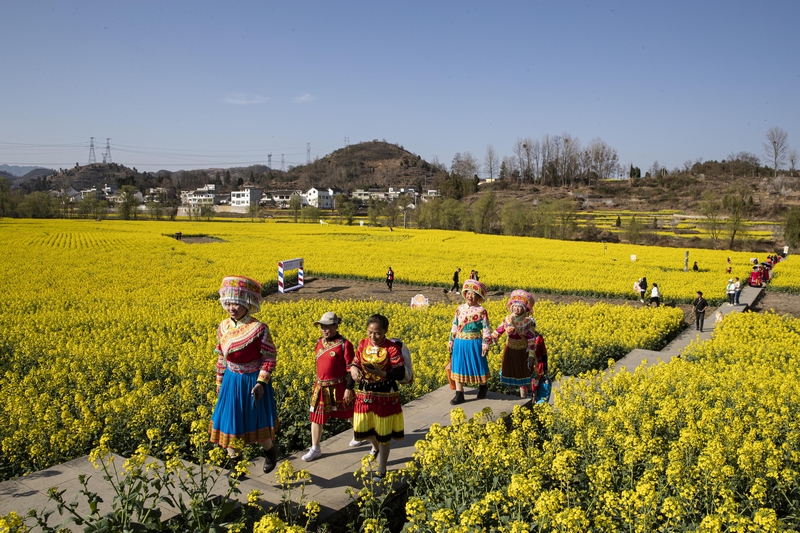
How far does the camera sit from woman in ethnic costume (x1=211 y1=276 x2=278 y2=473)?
5.41 m

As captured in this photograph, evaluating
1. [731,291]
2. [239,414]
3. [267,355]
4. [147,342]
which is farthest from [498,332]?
[731,291]

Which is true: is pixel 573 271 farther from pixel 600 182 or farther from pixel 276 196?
pixel 276 196

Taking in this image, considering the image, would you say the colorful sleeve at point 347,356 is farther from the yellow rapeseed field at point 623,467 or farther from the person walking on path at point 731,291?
the person walking on path at point 731,291

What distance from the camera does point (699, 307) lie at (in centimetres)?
1603

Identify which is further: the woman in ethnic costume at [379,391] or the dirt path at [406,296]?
the dirt path at [406,296]

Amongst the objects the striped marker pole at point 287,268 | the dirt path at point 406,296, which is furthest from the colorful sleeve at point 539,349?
the striped marker pole at point 287,268

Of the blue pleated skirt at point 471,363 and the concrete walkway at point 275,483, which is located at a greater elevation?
the blue pleated skirt at point 471,363

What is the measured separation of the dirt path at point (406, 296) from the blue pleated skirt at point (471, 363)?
13093 millimetres

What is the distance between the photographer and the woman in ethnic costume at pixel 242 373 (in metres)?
5.41

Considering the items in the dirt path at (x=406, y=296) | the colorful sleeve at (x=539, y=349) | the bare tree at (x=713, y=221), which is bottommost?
the dirt path at (x=406, y=296)

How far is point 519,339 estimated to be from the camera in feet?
25.7

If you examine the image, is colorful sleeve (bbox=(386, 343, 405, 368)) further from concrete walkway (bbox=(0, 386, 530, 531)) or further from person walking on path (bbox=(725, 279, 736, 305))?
person walking on path (bbox=(725, 279, 736, 305))

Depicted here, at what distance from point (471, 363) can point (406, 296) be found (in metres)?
14.9

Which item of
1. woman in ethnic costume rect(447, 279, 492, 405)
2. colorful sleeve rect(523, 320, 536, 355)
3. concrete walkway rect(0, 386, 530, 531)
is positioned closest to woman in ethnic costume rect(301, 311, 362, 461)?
concrete walkway rect(0, 386, 530, 531)
